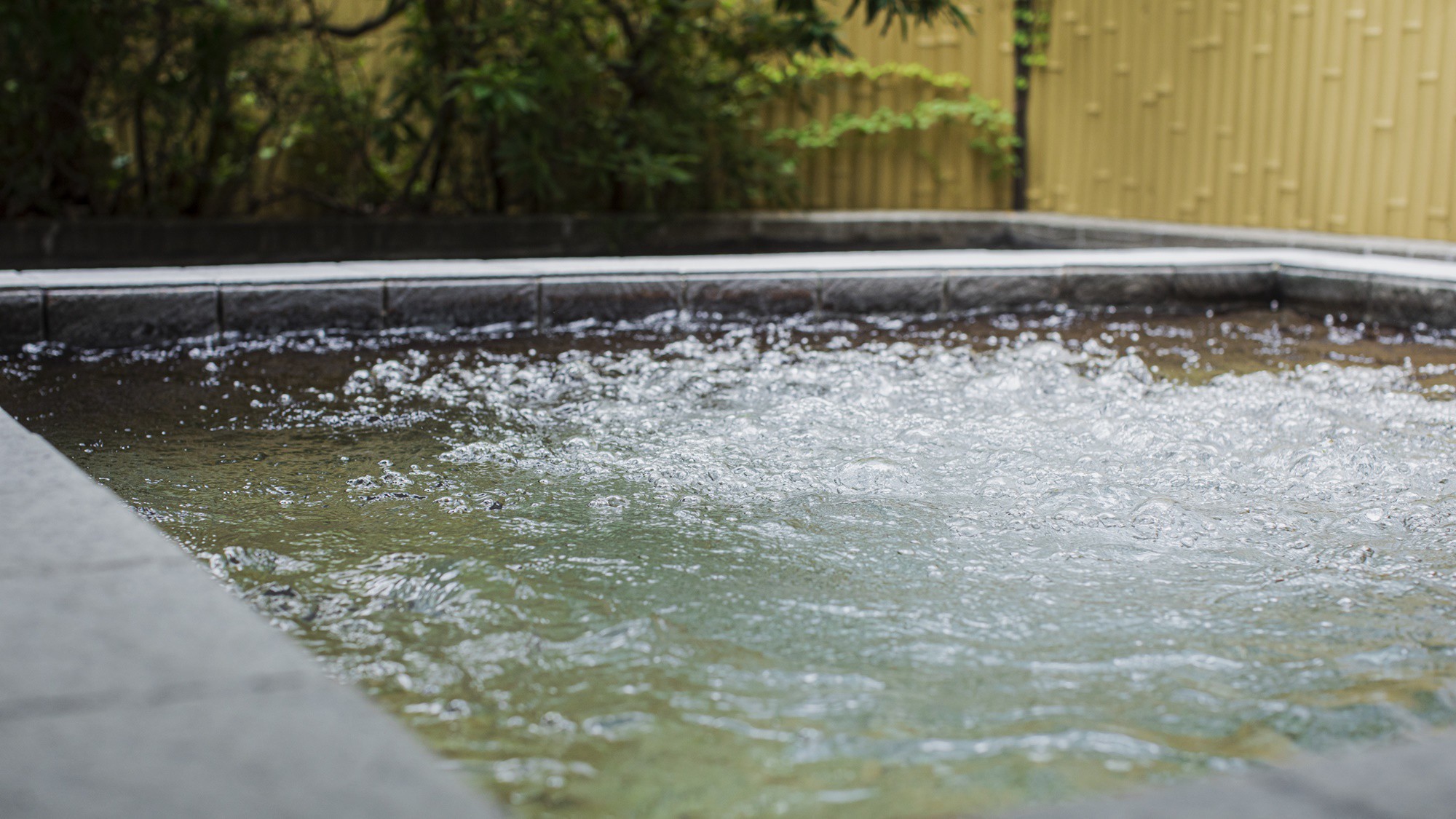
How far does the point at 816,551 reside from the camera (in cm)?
224

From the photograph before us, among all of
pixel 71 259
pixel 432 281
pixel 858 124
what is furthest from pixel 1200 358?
pixel 71 259

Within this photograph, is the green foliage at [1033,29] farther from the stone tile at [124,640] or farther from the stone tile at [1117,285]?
the stone tile at [124,640]

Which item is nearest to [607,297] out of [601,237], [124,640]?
[601,237]

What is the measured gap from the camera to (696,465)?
279cm

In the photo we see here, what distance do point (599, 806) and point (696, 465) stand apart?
146 cm

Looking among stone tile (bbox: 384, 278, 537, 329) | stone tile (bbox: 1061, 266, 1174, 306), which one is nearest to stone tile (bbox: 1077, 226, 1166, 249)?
stone tile (bbox: 1061, 266, 1174, 306)

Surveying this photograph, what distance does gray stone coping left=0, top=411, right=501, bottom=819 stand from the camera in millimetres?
937

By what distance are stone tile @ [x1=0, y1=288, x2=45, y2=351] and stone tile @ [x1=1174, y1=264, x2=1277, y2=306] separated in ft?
14.8

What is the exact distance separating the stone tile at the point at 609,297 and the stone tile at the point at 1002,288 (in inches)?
47.4

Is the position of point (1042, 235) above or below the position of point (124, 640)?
above

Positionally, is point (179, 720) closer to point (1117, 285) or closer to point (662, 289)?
point (662, 289)

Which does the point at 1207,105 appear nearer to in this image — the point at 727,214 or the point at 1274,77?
the point at 1274,77

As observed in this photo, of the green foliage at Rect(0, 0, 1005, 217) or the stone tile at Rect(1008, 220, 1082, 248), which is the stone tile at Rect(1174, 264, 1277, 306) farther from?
the stone tile at Rect(1008, 220, 1082, 248)

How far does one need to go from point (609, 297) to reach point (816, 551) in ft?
8.61
